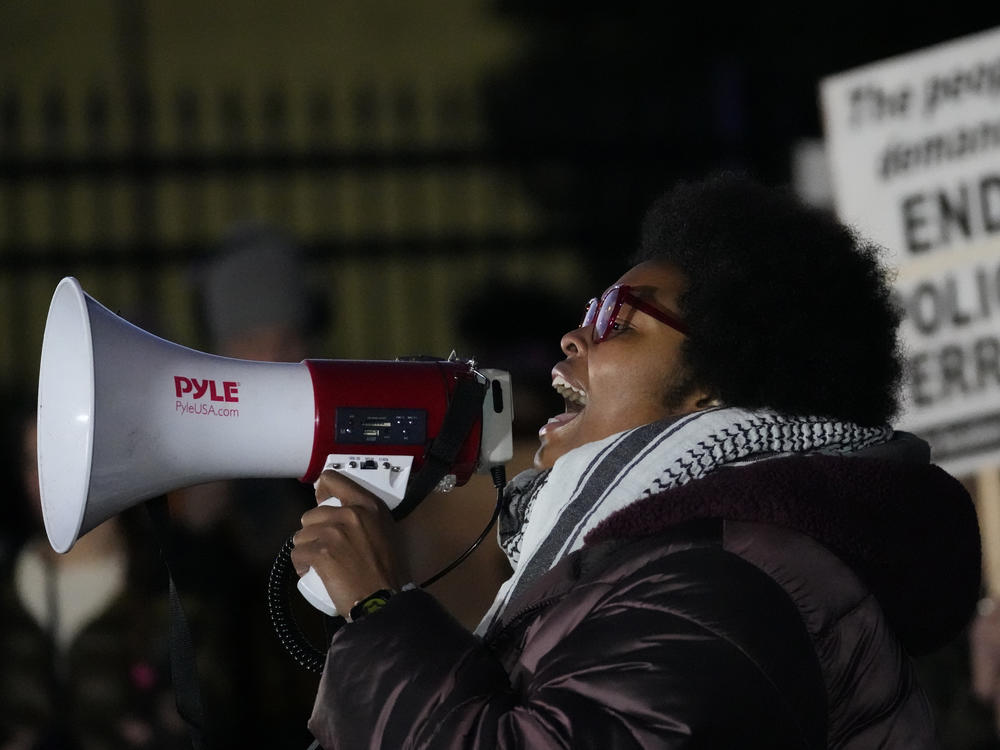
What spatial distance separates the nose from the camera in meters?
2.43

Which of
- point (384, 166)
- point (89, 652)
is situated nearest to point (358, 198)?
point (384, 166)

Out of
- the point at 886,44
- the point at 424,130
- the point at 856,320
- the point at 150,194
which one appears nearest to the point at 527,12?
the point at 424,130

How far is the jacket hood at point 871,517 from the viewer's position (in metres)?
1.97

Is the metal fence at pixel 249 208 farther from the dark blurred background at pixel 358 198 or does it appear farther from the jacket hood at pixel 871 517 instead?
the jacket hood at pixel 871 517

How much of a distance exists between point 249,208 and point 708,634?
6248 millimetres

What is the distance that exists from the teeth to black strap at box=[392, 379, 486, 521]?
0.15 meters

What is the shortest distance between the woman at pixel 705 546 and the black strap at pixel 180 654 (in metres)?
0.35

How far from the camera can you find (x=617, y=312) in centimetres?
237

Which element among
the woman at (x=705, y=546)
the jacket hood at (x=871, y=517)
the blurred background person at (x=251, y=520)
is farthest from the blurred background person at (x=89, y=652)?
the jacket hood at (x=871, y=517)

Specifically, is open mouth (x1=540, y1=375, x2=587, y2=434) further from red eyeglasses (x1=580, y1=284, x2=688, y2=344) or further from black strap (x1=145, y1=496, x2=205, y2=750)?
black strap (x1=145, y1=496, x2=205, y2=750)

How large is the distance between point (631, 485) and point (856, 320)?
0.47 metres

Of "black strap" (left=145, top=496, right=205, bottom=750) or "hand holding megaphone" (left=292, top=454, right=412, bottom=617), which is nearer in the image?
"hand holding megaphone" (left=292, top=454, right=412, bottom=617)

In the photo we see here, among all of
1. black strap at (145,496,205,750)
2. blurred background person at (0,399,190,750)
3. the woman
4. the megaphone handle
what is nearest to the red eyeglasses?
the woman

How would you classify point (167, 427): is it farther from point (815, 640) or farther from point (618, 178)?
point (618, 178)
